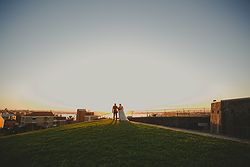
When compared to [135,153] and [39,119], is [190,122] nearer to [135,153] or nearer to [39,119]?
[135,153]

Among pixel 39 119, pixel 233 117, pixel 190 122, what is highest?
pixel 233 117

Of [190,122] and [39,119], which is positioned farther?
[39,119]

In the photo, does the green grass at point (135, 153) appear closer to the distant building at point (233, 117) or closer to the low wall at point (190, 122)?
the distant building at point (233, 117)

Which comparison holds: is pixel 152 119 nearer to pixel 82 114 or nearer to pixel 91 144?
pixel 91 144

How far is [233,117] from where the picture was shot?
14.9m

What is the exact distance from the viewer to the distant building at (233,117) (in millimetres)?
13875

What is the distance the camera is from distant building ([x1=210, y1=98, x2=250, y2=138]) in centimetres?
1388

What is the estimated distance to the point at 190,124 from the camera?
988 inches

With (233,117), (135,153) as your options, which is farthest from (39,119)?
(135,153)

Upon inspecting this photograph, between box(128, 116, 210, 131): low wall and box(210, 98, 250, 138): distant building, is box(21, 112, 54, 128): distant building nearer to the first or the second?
box(128, 116, 210, 131): low wall

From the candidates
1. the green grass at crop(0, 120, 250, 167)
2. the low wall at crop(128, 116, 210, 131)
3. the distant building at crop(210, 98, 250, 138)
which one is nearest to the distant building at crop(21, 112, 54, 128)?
the low wall at crop(128, 116, 210, 131)

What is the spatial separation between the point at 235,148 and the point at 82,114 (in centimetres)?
4248

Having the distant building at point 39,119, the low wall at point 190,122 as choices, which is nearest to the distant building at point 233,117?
the low wall at point 190,122

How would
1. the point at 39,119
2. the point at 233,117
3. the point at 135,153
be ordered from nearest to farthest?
the point at 135,153, the point at 233,117, the point at 39,119
